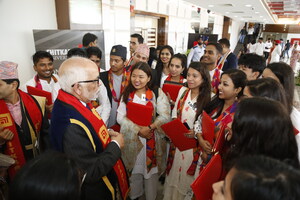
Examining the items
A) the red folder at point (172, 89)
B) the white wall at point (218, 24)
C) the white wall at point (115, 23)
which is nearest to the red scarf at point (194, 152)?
the red folder at point (172, 89)

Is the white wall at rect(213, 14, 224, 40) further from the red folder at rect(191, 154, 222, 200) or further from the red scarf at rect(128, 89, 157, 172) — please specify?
the red folder at rect(191, 154, 222, 200)

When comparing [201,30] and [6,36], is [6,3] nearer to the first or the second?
[6,36]

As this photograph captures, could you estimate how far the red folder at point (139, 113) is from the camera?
5.71ft

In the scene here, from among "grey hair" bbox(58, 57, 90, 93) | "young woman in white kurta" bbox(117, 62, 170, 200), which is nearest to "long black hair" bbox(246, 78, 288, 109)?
"young woman in white kurta" bbox(117, 62, 170, 200)

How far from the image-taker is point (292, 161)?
2.93ft

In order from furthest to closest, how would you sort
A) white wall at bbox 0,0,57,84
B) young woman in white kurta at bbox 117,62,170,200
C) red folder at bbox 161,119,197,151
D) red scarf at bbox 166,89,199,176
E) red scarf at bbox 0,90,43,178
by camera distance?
1. white wall at bbox 0,0,57,84
2. young woman in white kurta at bbox 117,62,170,200
3. red scarf at bbox 166,89,199,176
4. red folder at bbox 161,119,197,151
5. red scarf at bbox 0,90,43,178

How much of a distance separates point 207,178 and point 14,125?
1440mm

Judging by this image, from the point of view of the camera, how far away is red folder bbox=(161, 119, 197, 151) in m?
1.67

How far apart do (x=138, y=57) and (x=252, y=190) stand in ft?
8.35

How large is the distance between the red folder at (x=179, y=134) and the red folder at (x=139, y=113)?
176 mm

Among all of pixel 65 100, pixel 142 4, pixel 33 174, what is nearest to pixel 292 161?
pixel 33 174

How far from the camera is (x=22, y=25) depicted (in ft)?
9.78

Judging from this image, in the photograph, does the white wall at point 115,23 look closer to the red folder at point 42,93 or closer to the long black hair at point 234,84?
the red folder at point 42,93

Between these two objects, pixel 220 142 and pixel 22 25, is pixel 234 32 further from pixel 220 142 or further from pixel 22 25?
pixel 220 142
